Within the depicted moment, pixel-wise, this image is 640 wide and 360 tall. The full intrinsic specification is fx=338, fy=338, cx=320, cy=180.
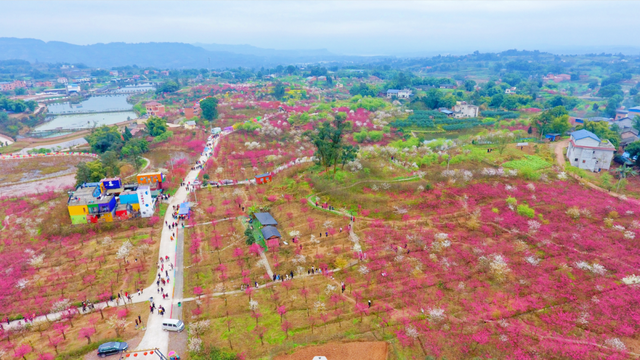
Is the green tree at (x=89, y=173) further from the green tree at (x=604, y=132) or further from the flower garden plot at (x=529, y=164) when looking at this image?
the green tree at (x=604, y=132)

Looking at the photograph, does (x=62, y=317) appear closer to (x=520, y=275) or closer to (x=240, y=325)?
(x=240, y=325)

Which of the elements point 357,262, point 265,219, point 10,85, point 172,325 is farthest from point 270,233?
point 10,85

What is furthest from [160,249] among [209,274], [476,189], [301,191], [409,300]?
[476,189]

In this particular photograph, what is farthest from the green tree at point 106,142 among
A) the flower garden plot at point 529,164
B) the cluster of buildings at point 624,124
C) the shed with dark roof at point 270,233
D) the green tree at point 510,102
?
the green tree at point 510,102

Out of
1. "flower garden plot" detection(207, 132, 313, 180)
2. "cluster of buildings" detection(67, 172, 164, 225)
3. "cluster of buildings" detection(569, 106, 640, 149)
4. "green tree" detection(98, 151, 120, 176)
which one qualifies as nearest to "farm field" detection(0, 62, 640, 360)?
"green tree" detection(98, 151, 120, 176)

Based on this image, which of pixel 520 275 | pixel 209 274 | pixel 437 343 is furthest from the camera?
pixel 209 274

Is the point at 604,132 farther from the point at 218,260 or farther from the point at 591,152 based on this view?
the point at 218,260
